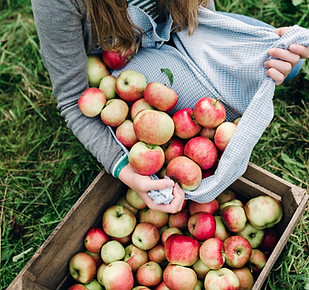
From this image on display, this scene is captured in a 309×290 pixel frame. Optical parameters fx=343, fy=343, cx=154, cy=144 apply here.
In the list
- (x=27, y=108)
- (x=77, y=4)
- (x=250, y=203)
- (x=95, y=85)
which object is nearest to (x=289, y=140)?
(x=250, y=203)

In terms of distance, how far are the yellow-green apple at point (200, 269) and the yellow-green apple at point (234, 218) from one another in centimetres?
19

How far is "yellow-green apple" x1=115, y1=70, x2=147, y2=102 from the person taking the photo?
1.53 meters

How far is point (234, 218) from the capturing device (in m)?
1.46

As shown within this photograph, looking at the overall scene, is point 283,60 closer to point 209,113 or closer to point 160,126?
point 209,113

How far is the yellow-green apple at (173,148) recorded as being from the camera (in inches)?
58.6

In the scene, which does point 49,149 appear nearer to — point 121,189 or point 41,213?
point 41,213

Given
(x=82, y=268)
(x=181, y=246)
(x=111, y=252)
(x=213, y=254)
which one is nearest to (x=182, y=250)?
(x=181, y=246)

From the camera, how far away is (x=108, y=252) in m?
→ 1.50

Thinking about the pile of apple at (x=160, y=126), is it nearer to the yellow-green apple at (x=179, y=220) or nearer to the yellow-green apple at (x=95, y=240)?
the yellow-green apple at (x=179, y=220)

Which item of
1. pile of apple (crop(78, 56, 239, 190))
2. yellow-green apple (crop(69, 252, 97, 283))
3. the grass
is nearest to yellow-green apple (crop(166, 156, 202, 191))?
pile of apple (crop(78, 56, 239, 190))

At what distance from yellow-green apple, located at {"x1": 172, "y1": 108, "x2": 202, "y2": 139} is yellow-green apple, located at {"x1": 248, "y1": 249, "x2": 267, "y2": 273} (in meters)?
0.57

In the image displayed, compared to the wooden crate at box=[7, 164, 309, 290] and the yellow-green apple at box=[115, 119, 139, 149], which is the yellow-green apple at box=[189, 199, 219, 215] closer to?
the wooden crate at box=[7, 164, 309, 290]

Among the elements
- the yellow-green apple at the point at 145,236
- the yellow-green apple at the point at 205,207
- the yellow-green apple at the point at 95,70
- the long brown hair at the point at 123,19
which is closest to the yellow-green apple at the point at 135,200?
the yellow-green apple at the point at 145,236

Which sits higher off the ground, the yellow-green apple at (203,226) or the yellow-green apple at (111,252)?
the yellow-green apple at (203,226)
